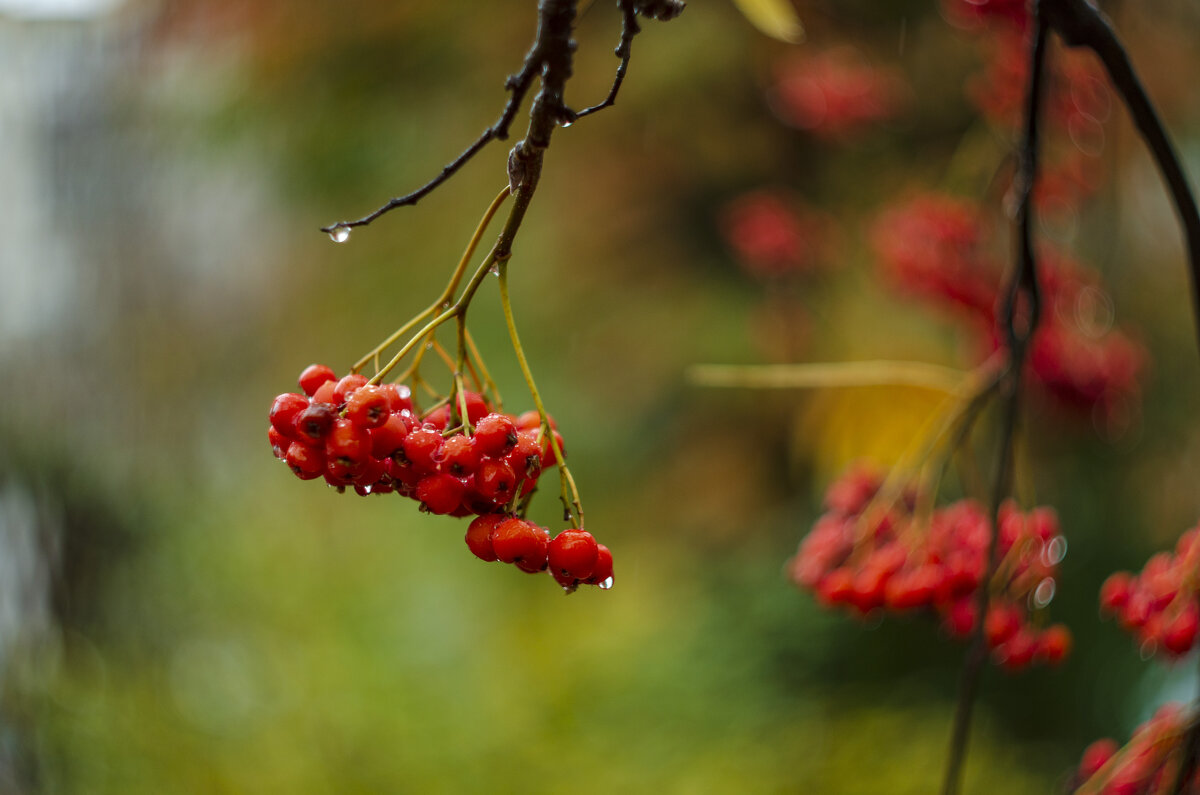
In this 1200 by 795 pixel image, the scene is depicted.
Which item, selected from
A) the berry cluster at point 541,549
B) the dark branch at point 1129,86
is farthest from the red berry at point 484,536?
the dark branch at point 1129,86

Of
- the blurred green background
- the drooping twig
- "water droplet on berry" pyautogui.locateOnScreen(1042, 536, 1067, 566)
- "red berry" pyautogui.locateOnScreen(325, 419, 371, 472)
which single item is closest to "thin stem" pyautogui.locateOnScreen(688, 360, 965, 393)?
the drooping twig

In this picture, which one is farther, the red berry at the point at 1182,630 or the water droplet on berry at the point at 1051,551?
the water droplet on berry at the point at 1051,551

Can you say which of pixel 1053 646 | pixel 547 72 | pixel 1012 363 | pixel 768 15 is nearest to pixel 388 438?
pixel 547 72

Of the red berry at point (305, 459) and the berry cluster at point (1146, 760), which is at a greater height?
the red berry at point (305, 459)

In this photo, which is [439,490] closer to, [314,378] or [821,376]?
[314,378]

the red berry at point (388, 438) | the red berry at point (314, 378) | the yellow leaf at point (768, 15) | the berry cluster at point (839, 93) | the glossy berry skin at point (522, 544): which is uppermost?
the berry cluster at point (839, 93)

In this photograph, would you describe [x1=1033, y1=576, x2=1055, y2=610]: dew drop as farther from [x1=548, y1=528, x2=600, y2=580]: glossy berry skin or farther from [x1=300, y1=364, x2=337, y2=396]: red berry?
[x1=300, y1=364, x2=337, y2=396]: red berry

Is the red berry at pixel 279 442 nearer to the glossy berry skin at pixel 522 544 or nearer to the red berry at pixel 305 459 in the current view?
the red berry at pixel 305 459
